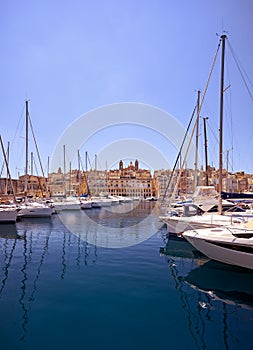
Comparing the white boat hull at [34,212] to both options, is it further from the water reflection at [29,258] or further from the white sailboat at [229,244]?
the white sailboat at [229,244]

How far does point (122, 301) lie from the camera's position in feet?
23.7

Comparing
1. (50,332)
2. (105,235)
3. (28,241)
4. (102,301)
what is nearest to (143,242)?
(105,235)

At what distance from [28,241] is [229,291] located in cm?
1254

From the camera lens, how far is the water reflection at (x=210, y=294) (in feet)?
19.0

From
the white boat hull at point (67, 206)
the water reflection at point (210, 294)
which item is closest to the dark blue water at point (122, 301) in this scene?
the water reflection at point (210, 294)

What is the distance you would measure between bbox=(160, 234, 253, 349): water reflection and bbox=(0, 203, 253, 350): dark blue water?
0.02 meters

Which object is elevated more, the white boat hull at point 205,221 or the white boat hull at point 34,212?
the white boat hull at point 205,221

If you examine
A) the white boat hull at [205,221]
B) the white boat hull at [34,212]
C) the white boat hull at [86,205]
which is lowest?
the white boat hull at [86,205]

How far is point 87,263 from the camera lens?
36.3 feet

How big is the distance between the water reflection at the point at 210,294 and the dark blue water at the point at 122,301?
2 centimetres

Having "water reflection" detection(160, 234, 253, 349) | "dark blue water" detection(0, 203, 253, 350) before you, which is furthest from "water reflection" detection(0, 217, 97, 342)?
"water reflection" detection(160, 234, 253, 349)

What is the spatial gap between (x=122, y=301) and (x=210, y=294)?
2.83 metres

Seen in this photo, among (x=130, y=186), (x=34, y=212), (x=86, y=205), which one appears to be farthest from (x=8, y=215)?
(x=130, y=186)

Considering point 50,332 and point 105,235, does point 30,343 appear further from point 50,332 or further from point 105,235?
point 105,235
